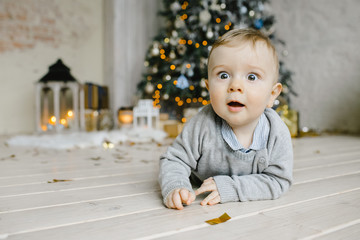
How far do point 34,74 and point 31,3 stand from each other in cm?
86

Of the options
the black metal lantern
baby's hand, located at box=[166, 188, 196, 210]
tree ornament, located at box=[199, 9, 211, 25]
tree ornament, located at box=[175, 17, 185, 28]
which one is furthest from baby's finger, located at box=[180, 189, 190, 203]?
tree ornament, located at box=[175, 17, 185, 28]

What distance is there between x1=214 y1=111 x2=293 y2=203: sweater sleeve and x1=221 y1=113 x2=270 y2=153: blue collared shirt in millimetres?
32

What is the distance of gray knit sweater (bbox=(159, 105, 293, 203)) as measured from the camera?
3.18ft

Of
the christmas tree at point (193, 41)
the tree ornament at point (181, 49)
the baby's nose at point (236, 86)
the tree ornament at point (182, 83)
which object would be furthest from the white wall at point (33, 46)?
the baby's nose at point (236, 86)

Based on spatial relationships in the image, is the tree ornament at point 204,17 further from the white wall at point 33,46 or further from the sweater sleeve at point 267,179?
the sweater sleeve at point 267,179

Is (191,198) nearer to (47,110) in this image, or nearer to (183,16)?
(183,16)

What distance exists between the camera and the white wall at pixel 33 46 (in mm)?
3693

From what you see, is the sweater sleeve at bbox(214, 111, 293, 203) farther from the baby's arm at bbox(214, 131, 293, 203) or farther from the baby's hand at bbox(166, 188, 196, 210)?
the baby's hand at bbox(166, 188, 196, 210)

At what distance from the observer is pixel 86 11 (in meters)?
4.25

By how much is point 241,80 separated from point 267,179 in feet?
1.09

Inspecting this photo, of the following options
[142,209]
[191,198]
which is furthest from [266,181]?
[142,209]

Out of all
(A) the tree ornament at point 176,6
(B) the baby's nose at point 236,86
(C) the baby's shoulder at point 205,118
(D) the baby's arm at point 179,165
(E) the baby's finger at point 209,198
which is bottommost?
(E) the baby's finger at point 209,198

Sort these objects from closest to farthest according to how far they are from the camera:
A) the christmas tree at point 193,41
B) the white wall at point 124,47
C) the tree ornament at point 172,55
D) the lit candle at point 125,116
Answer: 1. the christmas tree at point 193,41
2. the tree ornament at point 172,55
3. the lit candle at point 125,116
4. the white wall at point 124,47

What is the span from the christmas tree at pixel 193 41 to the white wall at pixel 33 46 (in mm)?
1131
